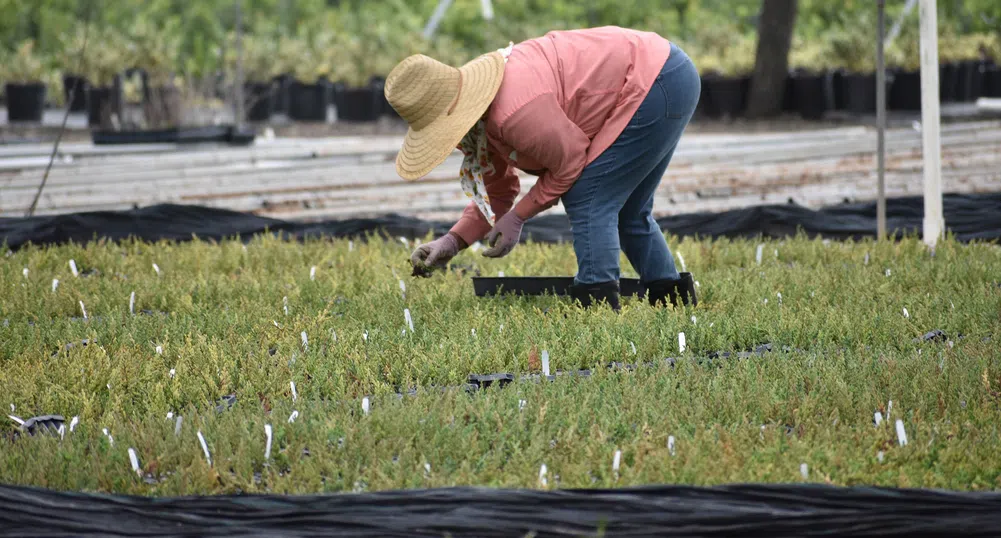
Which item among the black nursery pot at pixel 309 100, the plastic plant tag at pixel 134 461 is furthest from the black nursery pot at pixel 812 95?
the plastic plant tag at pixel 134 461

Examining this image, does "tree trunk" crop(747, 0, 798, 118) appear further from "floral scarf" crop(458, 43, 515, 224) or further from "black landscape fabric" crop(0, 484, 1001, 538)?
"black landscape fabric" crop(0, 484, 1001, 538)

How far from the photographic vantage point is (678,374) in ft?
10.0

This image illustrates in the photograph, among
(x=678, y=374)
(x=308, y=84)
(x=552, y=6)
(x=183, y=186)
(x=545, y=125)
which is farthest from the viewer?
(x=552, y=6)

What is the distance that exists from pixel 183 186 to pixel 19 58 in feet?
23.4

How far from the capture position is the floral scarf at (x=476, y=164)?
3574 mm

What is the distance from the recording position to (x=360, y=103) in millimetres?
14234

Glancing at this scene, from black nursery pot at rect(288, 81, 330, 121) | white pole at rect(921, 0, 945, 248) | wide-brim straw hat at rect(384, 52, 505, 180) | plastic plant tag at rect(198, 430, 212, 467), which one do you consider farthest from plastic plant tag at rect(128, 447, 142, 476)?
black nursery pot at rect(288, 81, 330, 121)

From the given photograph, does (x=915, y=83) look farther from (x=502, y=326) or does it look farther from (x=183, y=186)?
(x=502, y=326)

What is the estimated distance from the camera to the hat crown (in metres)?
3.36

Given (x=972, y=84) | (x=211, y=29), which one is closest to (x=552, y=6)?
(x=211, y=29)

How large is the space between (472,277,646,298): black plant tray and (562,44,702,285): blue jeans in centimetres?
32

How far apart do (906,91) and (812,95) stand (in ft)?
3.52

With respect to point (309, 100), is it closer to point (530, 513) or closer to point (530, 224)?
point (530, 224)

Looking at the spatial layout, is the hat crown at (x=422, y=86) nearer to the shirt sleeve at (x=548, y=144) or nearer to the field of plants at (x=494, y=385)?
the shirt sleeve at (x=548, y=144)
